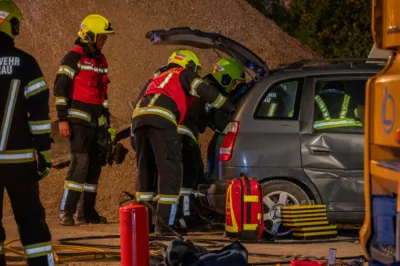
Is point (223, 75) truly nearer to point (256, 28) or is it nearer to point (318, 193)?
point (318, 193)

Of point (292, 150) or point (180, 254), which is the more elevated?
point (292, 150)

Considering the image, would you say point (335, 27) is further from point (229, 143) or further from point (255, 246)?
point (255, 246)

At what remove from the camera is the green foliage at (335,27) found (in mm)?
21875

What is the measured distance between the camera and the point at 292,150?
1116cm

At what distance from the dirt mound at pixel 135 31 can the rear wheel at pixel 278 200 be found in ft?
19.7

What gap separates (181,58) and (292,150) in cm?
164

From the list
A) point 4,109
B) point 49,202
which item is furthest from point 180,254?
point 49,202

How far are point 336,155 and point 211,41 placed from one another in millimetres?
1955

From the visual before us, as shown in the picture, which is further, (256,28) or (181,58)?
(256,28)

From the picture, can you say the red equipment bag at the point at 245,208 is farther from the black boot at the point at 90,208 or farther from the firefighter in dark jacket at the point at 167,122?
the black boot at the point at 90,208

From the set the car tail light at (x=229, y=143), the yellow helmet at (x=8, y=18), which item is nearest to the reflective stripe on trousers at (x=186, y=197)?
the car tail light at (x=229, y=143)

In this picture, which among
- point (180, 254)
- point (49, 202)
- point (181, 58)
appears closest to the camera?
point (180, 254)

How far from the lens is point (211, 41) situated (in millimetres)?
11602

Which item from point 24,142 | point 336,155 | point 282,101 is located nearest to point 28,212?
point 24,142
